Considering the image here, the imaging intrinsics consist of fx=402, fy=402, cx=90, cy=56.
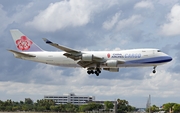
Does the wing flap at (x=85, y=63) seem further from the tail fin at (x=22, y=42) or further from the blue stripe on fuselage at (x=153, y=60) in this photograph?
the tail fin at (x=22, y=42)

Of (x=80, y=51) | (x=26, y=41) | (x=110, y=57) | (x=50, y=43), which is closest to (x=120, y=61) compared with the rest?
(x=110, y=57)

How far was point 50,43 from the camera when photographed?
3169 inches

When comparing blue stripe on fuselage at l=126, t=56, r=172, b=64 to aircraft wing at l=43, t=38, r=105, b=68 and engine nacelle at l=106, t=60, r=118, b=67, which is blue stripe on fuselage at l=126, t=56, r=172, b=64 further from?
aircraft wing at l=43, t=38, r=105, b=68

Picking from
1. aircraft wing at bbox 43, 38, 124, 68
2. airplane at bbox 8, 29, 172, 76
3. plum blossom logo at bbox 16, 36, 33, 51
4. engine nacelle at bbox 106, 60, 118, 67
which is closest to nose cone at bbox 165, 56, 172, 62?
airplane at bbox 8, 29, 172, 76

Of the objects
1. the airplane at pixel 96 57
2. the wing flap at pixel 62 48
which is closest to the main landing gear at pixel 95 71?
the airplane at pixel 96 57

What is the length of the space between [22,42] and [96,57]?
20.5 meters

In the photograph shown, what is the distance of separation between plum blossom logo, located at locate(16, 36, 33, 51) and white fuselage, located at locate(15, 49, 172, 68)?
16.1 feet

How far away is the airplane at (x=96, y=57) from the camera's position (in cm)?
8462

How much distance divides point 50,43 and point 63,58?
9.37 metres

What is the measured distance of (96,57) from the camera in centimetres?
8562

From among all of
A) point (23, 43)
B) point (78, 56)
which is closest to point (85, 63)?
point (78, 56)

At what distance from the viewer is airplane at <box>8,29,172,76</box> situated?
84625 mm

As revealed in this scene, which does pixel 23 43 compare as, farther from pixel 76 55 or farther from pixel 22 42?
pixel 76 55

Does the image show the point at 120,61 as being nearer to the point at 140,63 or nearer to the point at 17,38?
the point at 140,63
